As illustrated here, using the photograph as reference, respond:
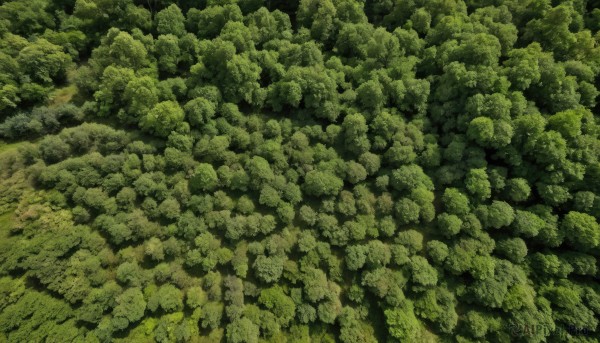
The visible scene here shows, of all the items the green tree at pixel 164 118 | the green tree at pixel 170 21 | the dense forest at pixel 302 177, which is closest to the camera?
the dense forest at pixel 302 177

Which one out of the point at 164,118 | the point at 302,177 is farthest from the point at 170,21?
the point at 302,177

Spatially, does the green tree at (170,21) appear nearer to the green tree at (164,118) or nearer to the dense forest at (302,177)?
the dense forest at (302,177)

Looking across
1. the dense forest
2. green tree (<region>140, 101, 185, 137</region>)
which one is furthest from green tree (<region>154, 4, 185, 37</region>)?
green tree (<region>140, 101, 185, 137</region>)

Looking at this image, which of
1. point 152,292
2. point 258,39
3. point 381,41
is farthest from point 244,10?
point 152,292

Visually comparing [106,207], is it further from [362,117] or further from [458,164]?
[458,164]

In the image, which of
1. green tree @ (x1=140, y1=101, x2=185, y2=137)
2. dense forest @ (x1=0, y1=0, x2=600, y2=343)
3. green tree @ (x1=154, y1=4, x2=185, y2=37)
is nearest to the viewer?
dense forest @ (x1=0, y1=0, x2=600, y2=343)

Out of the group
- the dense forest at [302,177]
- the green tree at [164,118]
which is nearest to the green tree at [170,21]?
the dense forest at [302,177]

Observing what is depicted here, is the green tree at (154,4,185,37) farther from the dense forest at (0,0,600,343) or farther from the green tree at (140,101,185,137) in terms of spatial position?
the green tree at (140,101,185,137)

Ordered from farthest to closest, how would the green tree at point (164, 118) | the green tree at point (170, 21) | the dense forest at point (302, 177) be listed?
the green tree at point (170, 21) < the green tree at point (164, 118) < the dense forest at point (302, 177)
